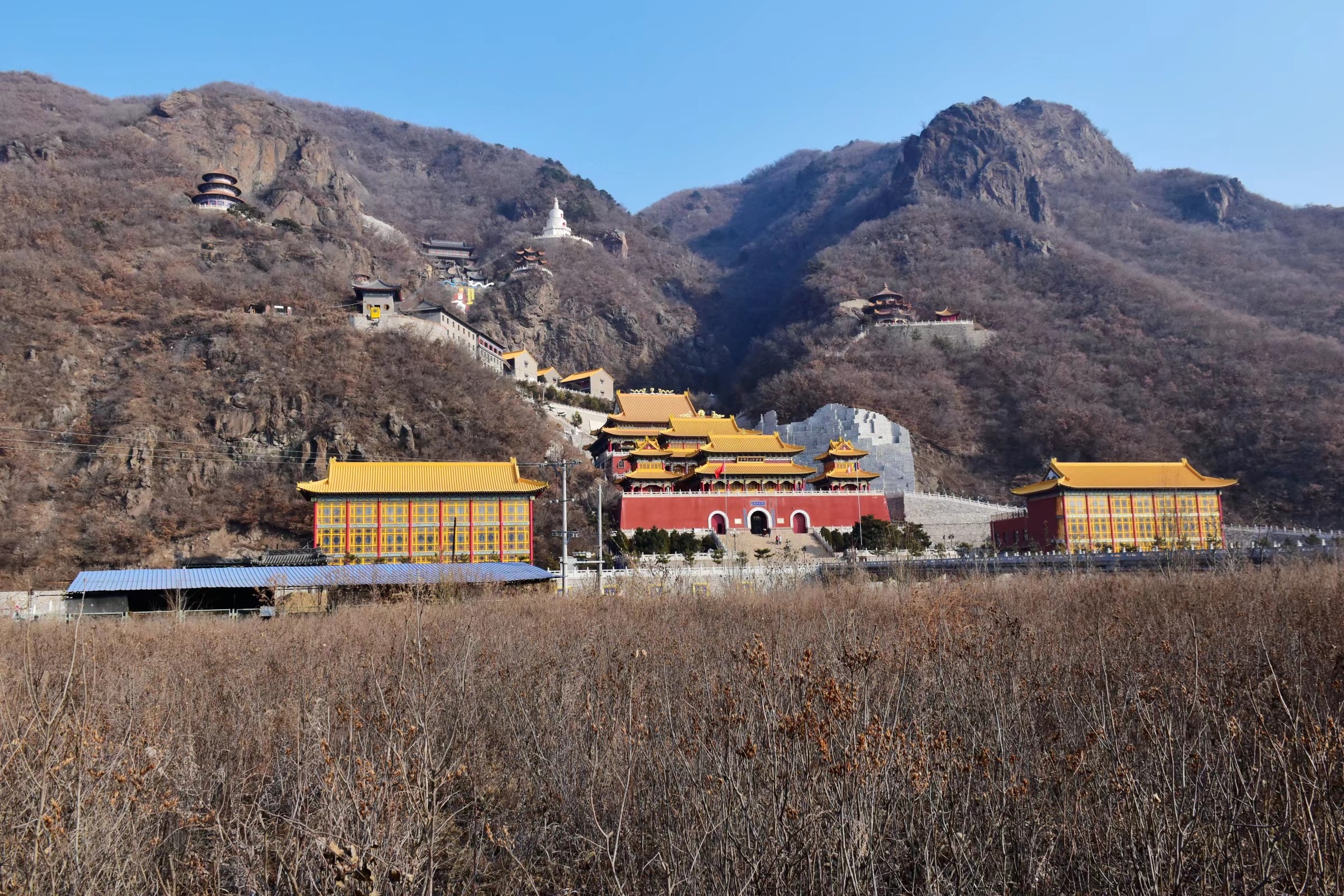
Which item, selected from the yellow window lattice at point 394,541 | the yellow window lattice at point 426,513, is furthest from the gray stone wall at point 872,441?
the yellow window lattice at point 394,541

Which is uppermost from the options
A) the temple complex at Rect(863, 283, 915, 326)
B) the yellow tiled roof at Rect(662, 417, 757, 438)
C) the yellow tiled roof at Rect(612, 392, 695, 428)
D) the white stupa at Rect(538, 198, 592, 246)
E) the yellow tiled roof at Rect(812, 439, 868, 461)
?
the white stupa at Rect(538, 198, 592, 246)

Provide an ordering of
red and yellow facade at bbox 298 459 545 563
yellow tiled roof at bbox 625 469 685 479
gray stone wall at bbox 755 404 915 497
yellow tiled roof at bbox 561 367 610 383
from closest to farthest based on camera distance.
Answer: red and yellow facade at bbox 298 459 545 563, yellow tiled roof at bbox 625 469 685 479, gray stone wall at bbox 755 404 915 497, yellow tiled roof at bbox 561 367 610 383

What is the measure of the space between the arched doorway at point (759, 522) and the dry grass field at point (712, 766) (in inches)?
1062

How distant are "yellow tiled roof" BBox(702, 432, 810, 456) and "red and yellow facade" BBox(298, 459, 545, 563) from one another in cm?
1015

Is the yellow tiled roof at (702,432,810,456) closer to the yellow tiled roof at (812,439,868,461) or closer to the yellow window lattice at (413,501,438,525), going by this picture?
the yellow tiled roof at (812,439,868,461)

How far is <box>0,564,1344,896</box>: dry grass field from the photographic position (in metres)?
3.49

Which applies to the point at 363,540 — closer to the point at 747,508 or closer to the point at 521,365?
the point at 747,508

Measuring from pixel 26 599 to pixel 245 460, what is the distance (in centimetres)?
1708

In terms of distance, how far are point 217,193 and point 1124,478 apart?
63.7 metres

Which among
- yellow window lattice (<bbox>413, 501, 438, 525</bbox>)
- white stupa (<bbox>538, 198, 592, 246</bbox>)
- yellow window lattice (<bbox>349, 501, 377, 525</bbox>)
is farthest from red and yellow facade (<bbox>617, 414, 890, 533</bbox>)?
white stupa (<bbox>538, 198, 592, 246</bbox>)

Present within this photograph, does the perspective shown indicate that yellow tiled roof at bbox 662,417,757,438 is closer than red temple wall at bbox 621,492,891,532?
No

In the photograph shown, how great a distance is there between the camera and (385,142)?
12744 cm

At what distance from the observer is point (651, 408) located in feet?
156

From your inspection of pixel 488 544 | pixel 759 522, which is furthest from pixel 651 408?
pixel 488 544
